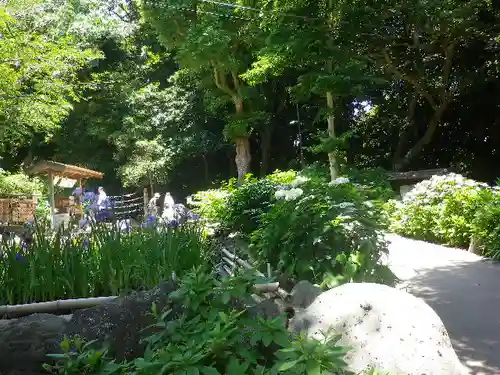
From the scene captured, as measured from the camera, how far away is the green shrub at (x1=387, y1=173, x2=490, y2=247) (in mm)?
8281

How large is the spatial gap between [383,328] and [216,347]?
45.0 inches

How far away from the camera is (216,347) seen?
197 cm

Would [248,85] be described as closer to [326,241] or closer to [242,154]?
[242,154]

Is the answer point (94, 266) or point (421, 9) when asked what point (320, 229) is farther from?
point (421, 9)

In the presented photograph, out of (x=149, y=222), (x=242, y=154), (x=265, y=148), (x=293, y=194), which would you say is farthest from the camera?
(x=265, y=148)

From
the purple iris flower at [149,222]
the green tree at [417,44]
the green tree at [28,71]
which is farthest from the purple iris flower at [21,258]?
the green tree at [417,44]

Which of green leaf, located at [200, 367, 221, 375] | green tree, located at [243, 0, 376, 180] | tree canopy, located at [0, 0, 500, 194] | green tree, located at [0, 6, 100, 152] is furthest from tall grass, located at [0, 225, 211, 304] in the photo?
green tree, located at [243, 0, 376, 180]

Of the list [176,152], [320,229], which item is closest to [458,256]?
[320,229]

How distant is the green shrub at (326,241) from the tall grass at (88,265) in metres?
0.70

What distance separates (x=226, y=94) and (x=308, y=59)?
28.2ft

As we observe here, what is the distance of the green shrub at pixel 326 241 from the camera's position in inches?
148

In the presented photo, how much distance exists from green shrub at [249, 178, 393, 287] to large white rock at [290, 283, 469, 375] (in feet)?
2.14

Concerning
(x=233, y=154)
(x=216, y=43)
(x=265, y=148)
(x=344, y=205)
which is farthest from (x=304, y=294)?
(x=233, y=154)

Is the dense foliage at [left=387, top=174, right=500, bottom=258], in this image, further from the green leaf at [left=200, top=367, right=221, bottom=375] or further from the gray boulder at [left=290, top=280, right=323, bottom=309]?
the green leaf at [left=200, top=367, right=221, bottom=375]
